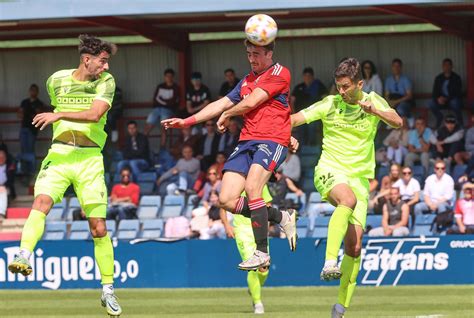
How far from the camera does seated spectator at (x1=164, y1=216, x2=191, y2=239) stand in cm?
2202

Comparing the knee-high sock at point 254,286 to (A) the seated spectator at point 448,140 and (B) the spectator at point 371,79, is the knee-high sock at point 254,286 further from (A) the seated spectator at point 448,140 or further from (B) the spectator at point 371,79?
(B) the spectator at point 371,79

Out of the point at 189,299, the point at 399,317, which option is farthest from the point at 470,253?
the point at 399,317

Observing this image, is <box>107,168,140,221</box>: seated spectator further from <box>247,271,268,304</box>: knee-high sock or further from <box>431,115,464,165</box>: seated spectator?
<box>247,271,268,304</box>: knee-high sock

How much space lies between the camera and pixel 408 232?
2084 centimetres

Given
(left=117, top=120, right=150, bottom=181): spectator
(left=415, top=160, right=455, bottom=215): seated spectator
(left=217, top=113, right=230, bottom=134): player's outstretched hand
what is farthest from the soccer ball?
(left=117, top=120, right=150, bottom=181): spectator

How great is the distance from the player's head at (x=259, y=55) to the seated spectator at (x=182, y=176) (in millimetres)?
12562

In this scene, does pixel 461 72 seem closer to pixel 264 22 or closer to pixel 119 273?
pixel 119 273

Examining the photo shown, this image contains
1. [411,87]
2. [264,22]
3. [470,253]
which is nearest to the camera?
[264,22]

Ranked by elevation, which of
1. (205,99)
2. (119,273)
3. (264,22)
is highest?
(264,22)

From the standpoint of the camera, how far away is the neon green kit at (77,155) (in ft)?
38.6

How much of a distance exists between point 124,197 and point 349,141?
39.5 feet

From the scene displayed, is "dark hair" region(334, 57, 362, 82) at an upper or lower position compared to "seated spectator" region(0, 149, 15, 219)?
upper

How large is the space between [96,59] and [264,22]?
67.5 inches

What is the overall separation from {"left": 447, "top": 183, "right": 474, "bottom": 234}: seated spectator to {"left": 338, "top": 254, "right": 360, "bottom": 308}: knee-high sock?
29.6 feet
